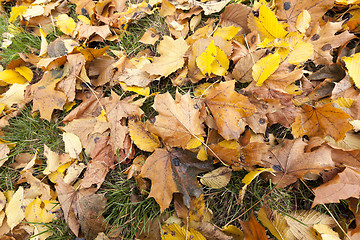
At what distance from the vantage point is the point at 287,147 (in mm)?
1149

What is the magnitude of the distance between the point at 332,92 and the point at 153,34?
1.25m

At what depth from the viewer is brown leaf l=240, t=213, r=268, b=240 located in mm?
995

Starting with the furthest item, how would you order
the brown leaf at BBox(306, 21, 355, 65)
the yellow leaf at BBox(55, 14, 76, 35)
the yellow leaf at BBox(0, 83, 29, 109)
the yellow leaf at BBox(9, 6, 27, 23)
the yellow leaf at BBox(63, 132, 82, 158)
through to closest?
the yellow leaf at BBox(9, 6, 27, 23)
the yellow leaf at BBox(55, 14, 76, 35)
the yellow leaf at BBox(0, 83, 29, 109)
the yellow leaf at BBox(63, 132, 82, 158)
the brown leaf at BBox(306, 21, 355, 65)

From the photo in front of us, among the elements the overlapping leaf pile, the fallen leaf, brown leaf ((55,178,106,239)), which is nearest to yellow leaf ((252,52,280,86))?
the overlapping leaf pile

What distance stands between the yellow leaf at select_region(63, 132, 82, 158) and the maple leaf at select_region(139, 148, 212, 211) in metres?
0.55

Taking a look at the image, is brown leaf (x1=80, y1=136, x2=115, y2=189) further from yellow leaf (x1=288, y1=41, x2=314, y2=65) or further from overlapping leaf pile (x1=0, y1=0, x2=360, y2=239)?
yellow leaf (x1=288, y1=41, x2=314, y2=65)

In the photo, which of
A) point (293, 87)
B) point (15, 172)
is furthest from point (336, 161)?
point (15, 172)

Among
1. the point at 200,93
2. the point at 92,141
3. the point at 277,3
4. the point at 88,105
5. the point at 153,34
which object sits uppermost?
the point at 277,3

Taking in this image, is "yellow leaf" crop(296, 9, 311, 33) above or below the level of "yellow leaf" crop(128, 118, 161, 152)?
above

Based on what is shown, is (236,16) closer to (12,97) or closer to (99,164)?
(99,164)

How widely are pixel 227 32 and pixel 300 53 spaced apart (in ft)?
1.54

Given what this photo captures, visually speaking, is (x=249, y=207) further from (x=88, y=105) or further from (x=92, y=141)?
(x=88, y=105)

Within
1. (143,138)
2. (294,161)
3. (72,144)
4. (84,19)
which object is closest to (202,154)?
(143,138)

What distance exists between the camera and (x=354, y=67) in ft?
4.11
